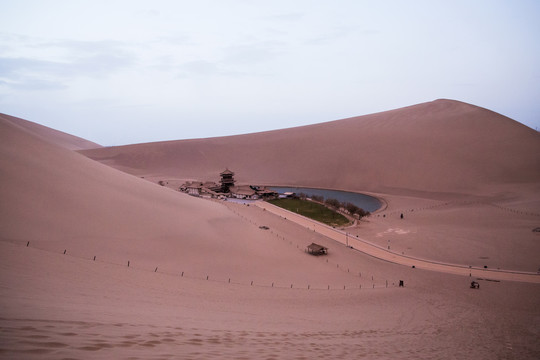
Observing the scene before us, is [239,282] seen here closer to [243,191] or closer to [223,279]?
[223,279]

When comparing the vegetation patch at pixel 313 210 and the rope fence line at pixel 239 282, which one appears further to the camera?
the vegetation patch at pixel 313 210

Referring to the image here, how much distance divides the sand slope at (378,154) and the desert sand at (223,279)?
19858 millimetres

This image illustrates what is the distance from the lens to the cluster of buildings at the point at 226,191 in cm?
4322

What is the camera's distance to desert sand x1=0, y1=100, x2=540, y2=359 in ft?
19.9

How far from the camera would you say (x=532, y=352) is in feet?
32.7

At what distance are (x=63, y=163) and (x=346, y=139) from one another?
63.9 meters

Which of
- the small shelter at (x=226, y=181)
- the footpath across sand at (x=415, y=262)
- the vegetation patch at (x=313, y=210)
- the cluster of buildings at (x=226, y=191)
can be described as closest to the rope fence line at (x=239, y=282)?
the footpath across sand at (x=415, y=262)

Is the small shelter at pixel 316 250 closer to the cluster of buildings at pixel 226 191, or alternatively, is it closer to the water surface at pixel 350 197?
the cluster of buildings at pixel 226 191

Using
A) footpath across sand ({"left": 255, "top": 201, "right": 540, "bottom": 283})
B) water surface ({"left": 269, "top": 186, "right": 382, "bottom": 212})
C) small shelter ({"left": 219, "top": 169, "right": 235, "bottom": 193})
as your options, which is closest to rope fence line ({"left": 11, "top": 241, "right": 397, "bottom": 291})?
footpath across sand ({"left": 255, "top": 201, "right": 540, "bottom": 283})

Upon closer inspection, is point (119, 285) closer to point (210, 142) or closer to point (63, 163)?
point (63, 163)

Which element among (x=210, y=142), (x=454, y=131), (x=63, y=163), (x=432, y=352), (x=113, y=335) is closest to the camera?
(x=113, y=335)

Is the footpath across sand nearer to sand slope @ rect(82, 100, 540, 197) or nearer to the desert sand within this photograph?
the desert sand

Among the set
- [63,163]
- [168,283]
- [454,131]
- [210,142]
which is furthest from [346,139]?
[168,283]

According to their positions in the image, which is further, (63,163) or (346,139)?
(346,139)
